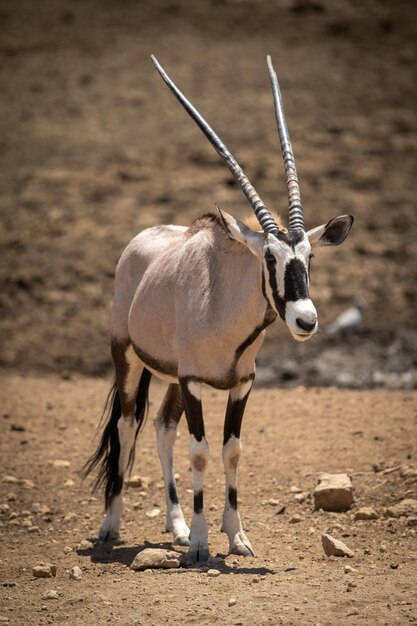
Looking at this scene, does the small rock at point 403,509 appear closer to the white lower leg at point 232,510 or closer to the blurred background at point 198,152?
the white lower leg at point 232,510

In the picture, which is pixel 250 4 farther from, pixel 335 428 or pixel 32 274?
pixel 335 428

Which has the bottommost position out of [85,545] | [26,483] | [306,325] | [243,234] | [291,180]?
[26,483]

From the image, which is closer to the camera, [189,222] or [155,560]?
[155,560]

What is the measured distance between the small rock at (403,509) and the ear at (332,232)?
222 centimetres

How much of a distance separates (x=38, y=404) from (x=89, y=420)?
89cm

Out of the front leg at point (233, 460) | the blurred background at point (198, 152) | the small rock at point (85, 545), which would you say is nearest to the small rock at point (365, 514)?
the front leg at point (233, 460)

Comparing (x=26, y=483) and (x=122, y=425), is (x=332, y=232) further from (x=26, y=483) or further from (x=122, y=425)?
(x=26, y=483)

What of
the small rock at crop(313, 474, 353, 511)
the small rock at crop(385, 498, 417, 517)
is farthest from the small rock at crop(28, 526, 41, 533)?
the small rock at crop(385, 498, 417, 517)

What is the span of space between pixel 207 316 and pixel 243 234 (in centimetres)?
63

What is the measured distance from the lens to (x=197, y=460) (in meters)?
7.48

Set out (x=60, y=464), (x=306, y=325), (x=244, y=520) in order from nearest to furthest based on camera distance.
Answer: (x=306, y=325) < (x=244, y=520) < (x=60, y=464)

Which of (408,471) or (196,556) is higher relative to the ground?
(408,471)

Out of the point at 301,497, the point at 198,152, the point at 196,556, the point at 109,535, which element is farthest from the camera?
the point at 198,152

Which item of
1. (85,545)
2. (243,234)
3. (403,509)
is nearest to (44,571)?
(85,545)
